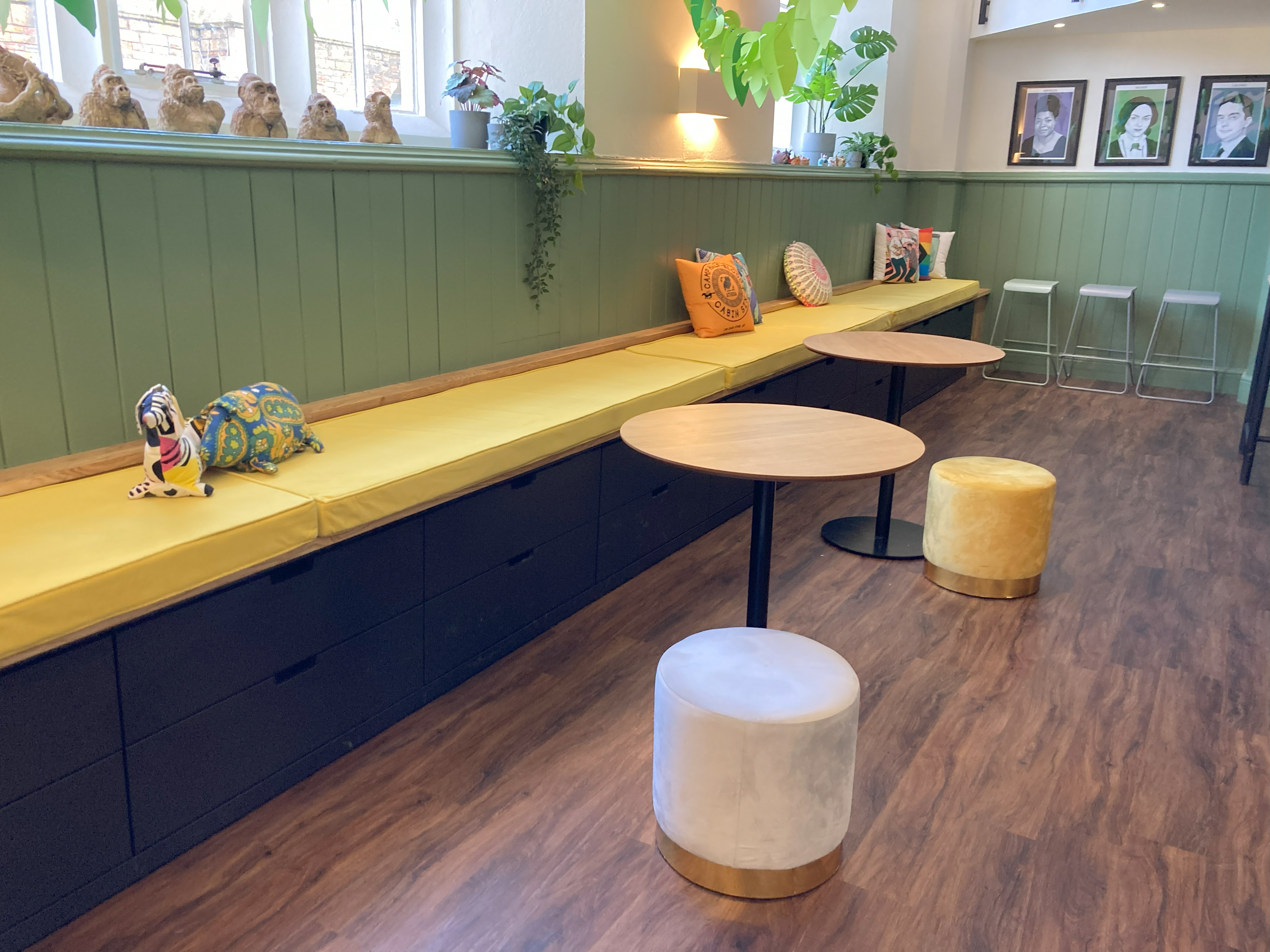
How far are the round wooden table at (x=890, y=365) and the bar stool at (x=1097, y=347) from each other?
314 centimetres

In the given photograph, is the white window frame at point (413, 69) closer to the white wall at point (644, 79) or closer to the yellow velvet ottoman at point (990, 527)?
the white wall at point (644, 79)

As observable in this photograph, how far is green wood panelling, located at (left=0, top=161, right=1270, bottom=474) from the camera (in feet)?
6.96

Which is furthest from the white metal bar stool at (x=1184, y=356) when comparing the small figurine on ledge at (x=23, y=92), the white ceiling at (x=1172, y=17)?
the small figurine on ledge at (x=23, y=92)

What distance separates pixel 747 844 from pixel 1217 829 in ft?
3.39

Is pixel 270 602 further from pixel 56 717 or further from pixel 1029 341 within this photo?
pixel 1029 341

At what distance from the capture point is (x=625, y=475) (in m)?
3.14

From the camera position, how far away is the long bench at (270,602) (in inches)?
64.2

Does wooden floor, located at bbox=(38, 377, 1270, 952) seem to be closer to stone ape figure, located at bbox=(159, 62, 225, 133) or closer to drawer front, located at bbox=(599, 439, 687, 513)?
drawer front, located at bbox=(599, 439, 687, 513)

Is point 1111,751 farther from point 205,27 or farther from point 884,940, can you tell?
Answer: point 205,27

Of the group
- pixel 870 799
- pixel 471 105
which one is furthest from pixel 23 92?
pixel 870 799

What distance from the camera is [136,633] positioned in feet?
5.70

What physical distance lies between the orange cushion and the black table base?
1.04 m

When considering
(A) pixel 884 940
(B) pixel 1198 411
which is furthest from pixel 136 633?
(B) pixel 1198 411

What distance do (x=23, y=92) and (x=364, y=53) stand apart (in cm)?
163
